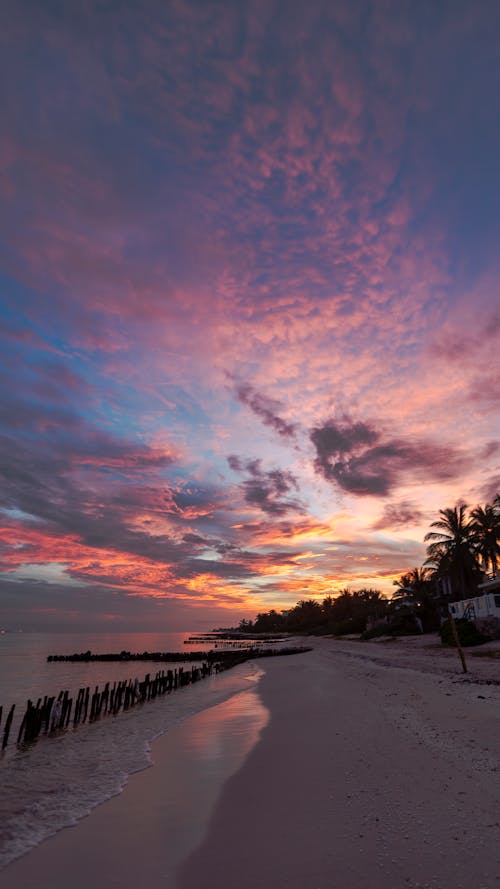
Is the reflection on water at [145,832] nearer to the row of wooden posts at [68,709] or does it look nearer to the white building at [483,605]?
the row of wooden posts at [68,709]

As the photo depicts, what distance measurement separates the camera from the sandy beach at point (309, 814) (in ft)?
19.4

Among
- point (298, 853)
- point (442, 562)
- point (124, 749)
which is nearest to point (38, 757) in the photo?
point (124, 749)

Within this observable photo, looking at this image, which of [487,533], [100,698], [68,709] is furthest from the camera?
[487,533]

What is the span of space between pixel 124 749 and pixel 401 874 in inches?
510

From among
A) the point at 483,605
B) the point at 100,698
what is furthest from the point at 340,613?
the point at 100,698

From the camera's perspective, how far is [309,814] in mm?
7742

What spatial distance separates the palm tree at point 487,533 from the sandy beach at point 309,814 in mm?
47760

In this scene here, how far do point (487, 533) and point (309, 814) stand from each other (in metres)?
58.3

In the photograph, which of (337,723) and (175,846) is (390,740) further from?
(175,846)

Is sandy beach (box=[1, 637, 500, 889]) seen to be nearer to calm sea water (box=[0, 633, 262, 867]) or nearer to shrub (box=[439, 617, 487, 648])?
calm sea water (box=[0, 633, 262, 867])

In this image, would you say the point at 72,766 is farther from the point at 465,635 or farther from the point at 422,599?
the point at 422,599

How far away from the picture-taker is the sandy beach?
5.90m

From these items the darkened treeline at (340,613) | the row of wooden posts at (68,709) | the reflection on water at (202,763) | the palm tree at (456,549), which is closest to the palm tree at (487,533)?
the palm tree at (456,549)

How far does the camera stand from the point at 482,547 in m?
58.4
